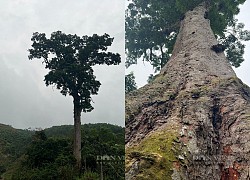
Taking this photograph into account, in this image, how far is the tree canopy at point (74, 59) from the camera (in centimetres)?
720

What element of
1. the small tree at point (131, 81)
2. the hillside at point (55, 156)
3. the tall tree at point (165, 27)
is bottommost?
the hillside at point (55, 156)

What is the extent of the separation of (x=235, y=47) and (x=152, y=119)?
6748mm

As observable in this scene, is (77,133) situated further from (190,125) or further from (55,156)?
(190,125)

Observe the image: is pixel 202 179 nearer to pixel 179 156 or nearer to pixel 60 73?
pixel 179 156

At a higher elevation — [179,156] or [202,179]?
[179,156]

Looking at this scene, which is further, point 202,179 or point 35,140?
point 35,140

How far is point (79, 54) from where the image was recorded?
7566 millimetres

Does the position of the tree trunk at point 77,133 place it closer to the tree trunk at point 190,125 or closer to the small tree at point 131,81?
the small tree at point 131,81

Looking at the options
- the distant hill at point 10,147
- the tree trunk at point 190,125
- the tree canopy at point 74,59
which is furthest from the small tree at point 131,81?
the tree trunk at point 190,125

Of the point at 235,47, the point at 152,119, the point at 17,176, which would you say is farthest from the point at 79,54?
the point at 152,119

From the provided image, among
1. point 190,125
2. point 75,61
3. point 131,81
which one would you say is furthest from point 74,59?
point 190,125

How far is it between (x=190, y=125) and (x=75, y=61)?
552 centimetres

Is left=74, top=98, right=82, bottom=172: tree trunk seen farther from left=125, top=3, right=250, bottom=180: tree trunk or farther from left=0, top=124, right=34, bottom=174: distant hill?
left=125, top=3, right=250, bottom=180: tree trunk

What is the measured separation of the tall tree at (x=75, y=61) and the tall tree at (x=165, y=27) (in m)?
1.42
